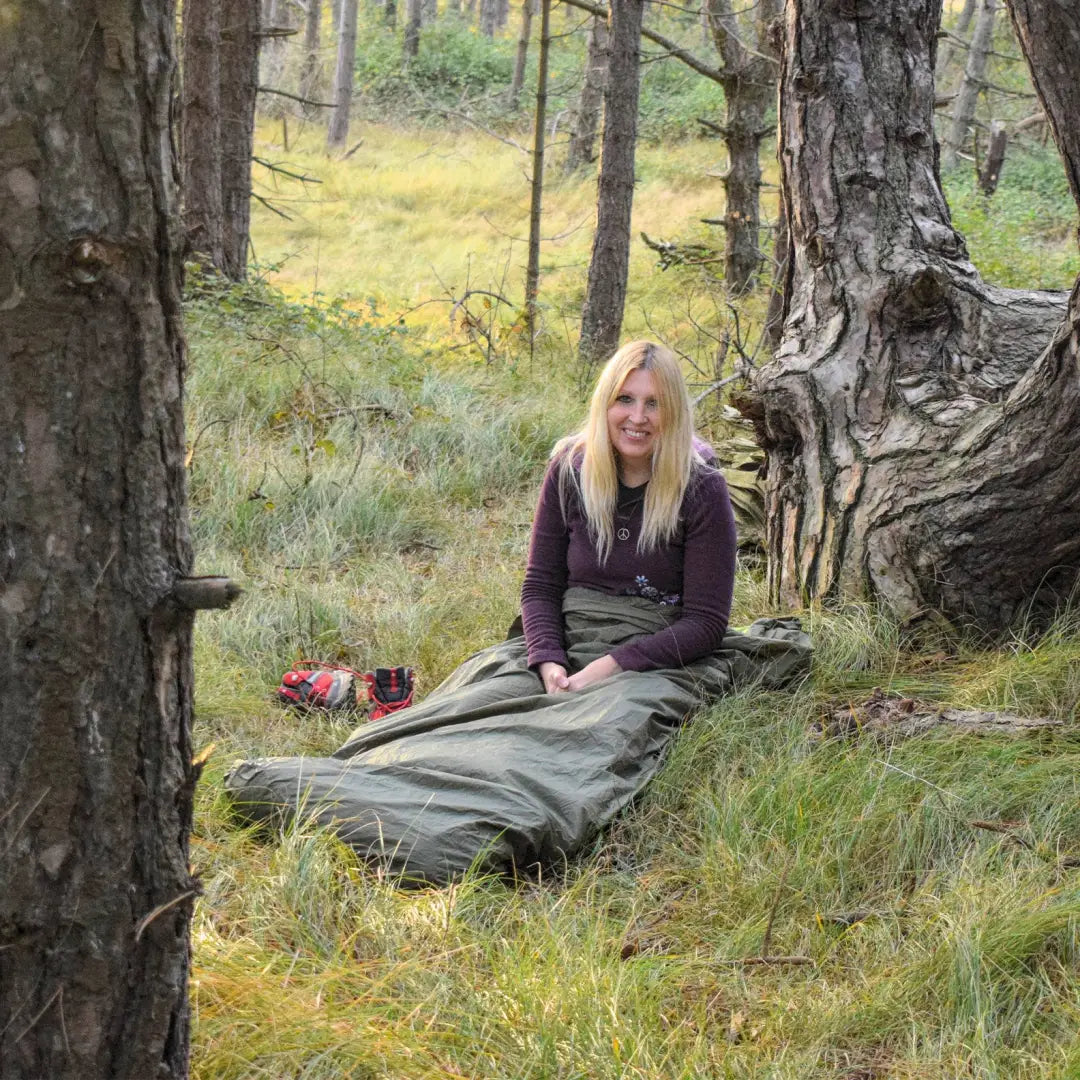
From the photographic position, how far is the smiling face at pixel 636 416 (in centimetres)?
383

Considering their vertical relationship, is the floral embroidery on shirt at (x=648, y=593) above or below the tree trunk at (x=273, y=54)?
below

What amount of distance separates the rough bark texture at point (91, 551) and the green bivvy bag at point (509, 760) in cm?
129

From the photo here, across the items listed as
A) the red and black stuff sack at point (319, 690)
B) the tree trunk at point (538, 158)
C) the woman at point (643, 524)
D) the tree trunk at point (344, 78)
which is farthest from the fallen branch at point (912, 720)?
the tree trunk at point (344, 78)

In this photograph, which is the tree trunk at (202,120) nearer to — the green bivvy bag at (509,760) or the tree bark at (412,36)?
the green bivvy bag at (509,760)

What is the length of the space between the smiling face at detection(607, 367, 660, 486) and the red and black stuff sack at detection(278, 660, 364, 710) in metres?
1.26

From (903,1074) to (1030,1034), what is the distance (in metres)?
0.30

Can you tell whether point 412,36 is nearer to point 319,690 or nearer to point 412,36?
point 412,36

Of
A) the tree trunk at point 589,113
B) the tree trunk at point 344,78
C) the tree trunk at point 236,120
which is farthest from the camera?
the tree trunk at point 344,78

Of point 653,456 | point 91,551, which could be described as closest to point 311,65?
point 653,456

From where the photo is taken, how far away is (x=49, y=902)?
67.7 inches

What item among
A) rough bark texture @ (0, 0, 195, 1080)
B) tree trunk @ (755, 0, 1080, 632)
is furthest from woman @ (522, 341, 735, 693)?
rough bark texture @ (0, 0, 195, 1080)

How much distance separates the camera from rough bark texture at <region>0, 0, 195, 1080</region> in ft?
4.98

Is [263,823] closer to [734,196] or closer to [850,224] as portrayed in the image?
[850,224]

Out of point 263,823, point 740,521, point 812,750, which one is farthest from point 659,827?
point 740,521
